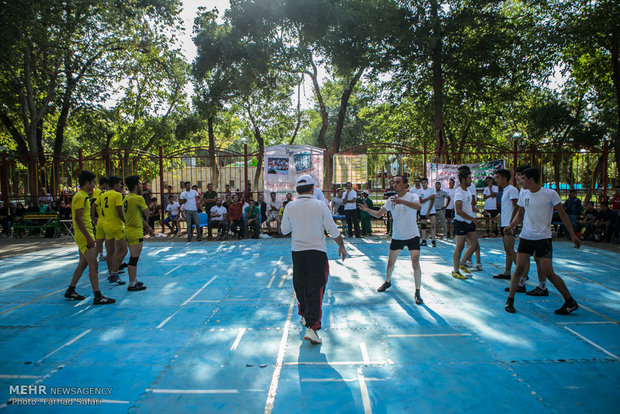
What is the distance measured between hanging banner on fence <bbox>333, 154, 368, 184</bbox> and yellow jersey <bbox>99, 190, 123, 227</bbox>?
9181mm

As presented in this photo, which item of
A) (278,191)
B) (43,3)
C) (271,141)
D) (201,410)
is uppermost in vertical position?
→ (43,3)

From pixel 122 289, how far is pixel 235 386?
4.62m

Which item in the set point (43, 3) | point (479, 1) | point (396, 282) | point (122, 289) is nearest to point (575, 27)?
point (479, 1)

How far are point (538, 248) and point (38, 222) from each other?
57.6 feet

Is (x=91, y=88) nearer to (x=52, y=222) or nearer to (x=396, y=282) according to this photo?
(x=52, y=222)

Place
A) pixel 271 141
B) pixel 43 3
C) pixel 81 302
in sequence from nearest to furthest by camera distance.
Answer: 1. pixel 81 302
2. pixel 43 3
3. pixel 271 141

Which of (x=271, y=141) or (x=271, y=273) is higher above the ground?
(x=271, y=141)

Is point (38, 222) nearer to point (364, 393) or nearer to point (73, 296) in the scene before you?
point (73, 296)

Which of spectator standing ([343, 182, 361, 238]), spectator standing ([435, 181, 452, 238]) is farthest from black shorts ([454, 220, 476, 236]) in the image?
spectator standing ([343, 182, 361, 238])

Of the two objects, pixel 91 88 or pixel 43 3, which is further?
pixel 91 88

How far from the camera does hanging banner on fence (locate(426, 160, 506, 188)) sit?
1441cm

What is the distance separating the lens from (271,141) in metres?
32.7

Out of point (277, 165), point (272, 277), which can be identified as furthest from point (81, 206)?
point (277, 165)

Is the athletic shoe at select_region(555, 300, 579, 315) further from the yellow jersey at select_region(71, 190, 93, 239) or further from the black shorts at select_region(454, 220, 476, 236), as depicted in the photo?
the yellow jersey at select_region(71, 190, 93, 239)
